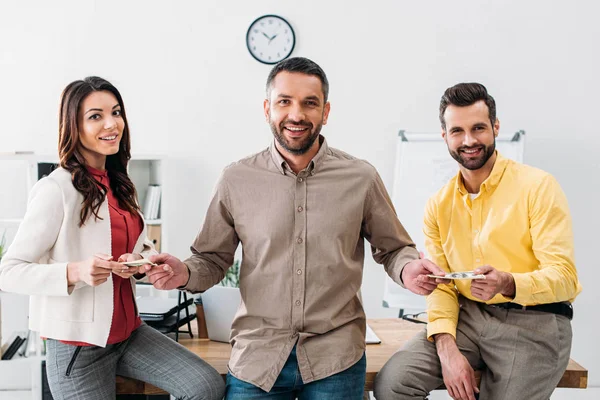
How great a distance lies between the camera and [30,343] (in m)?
3.54

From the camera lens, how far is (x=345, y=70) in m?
3.76

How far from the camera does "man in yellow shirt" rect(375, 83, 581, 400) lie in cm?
182

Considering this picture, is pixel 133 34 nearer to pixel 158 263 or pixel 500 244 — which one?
pixel 158 263

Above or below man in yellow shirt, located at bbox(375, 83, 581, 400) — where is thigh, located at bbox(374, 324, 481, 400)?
below

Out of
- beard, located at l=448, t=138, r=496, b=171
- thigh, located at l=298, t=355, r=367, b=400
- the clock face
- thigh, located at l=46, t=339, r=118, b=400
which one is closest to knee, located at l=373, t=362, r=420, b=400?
thigh, located at l=298, t=355, r=367, b=400

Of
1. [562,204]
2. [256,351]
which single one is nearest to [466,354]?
[562,204]

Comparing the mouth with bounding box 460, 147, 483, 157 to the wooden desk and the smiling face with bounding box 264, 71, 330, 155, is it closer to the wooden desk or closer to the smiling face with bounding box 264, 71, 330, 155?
the smiling face with bounding box 264, 71, 330, 155

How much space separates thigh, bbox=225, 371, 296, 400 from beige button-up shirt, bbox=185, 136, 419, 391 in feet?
0.08

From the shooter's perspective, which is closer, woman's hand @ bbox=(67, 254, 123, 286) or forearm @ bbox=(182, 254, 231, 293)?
woman's hand @ bbox=(67, 254, 123, 286)

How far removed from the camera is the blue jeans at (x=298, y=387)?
169 centimetres

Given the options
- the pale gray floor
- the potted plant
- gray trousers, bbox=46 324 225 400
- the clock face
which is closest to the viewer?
gray trousers, bbox=46 324 225 400

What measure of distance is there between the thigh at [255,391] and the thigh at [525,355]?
685mm

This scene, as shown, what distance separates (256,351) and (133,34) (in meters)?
2.73

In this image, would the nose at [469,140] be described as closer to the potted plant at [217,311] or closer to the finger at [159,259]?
the potted plant at [217,311]
